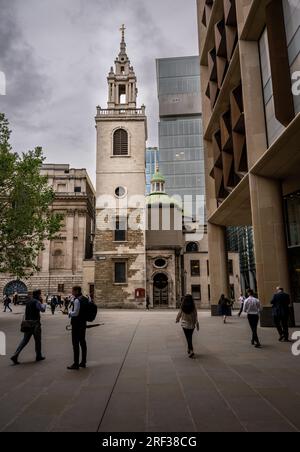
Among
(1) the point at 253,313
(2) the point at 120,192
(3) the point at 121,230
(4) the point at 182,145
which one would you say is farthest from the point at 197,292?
(4) the point at 182,145

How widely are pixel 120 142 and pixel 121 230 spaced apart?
11775mm

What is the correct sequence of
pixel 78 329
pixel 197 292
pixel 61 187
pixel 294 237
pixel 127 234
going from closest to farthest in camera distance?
pixel 78 329, pixel 294 237, pixel 127 234, pixel 197 292, pixel 61 187

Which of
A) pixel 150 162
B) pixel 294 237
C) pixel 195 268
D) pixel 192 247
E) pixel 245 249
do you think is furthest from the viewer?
pixel 150 162

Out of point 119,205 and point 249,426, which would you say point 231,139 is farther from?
point 119,205

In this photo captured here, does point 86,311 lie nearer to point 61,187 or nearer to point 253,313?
point 253,313

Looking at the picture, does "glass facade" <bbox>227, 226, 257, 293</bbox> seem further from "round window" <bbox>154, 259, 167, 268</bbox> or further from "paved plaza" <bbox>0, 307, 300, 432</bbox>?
"paved plaza" <bbox>0, 307, 300, 432</bbox>

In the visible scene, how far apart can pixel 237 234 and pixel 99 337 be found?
6412 cm

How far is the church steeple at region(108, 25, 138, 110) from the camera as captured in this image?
153ft

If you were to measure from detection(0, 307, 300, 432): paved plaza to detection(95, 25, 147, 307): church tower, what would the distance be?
30664mm

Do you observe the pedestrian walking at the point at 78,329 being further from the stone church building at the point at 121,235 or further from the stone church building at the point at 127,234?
the stone church building at the point at 127,234

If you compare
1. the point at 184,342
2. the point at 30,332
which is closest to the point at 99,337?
the point at 184,342

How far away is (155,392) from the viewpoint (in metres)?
5.93

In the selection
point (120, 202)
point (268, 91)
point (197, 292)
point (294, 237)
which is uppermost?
point (120, 202)

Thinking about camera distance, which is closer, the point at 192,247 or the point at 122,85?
the point at 122,85
